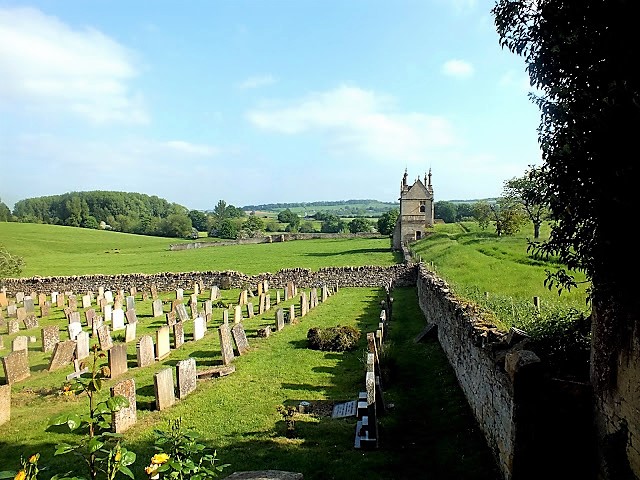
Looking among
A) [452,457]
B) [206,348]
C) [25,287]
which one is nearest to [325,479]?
[452,457]

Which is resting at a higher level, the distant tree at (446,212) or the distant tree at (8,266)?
the distant tree at (446,212)

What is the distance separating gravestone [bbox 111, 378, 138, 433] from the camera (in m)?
9.80

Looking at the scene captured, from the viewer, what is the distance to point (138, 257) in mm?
62781

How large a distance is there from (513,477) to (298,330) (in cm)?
1400

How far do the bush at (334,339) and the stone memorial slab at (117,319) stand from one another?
391 inches

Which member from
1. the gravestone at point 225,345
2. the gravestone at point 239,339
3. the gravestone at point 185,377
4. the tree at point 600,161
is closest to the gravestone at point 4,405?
the gravestone at point 185,377

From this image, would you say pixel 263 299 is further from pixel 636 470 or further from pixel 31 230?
pixel 31 230

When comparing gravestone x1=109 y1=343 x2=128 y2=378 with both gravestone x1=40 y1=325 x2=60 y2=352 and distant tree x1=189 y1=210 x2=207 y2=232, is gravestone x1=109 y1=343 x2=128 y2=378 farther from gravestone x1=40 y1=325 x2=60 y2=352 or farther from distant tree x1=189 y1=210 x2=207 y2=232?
distant tree x1=189 y1=210 x2=207 y2=232

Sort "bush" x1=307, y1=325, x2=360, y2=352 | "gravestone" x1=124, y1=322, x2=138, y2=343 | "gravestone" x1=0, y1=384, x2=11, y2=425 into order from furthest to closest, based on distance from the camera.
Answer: "gravestone" x1=124, y1=322, x2=138, y2=343, "bush" x1=307, y1=325, x2=360, y2=352, "gravestone" x1=0, y1=384, x2=11, y2=425

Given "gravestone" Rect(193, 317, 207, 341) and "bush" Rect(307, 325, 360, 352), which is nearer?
"bush" Rect(307, 325, 360, 352)

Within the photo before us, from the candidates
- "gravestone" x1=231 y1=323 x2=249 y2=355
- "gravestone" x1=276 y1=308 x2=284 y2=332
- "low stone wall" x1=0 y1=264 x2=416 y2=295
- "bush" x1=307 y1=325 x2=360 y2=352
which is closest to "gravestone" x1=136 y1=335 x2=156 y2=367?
"gravestone" x1=231 y1=323 x2=249 y2=355

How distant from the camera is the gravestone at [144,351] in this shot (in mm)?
14953

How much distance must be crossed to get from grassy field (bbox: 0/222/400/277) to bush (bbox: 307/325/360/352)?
25797mm

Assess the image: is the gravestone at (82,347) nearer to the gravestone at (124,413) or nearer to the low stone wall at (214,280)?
the gravestone at (124,413)
